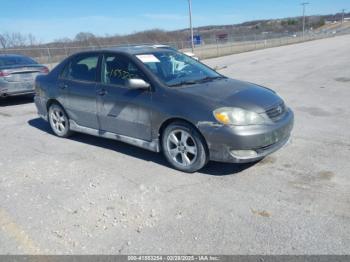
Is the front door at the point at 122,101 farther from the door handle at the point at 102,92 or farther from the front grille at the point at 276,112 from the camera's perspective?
the front grille at the point at 276,112

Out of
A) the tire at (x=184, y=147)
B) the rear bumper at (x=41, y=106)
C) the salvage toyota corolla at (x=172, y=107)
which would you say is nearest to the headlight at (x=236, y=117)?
the salvage toyota corolla at (x=172, y=107)

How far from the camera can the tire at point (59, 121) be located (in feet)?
20.1

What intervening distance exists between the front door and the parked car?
5.62m

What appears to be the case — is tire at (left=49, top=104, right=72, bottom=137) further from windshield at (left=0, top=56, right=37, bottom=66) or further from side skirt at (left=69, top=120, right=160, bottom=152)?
windshield at (left=0, top=56, right=37, bottom=66)

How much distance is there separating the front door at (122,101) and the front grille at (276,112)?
156cm

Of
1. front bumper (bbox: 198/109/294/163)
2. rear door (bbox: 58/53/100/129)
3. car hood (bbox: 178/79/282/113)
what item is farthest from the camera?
rear door (bbox: 58/53/100/129)

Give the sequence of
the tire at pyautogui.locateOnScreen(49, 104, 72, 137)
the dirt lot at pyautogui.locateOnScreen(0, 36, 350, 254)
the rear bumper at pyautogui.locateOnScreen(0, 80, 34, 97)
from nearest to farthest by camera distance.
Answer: the dirt lot at pyautogui.locateOnScreen(0, 36, 350, 254) → the tire at pyautogui.locateOnScreen(49, 104, 72, 137) → the rear bumper at pyautogui.locateOnScreen(0, 80, 34, 97)

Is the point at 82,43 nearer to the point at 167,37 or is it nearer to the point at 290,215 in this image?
the point at 167,37

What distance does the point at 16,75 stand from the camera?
31.9 ft

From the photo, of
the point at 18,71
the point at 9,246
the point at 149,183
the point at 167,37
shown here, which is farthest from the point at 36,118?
the point at 167,37

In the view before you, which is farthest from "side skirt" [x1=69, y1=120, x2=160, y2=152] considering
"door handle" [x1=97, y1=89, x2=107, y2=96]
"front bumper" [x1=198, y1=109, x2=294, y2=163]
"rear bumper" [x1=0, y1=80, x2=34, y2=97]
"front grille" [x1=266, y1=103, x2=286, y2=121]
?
"rear bumper" [x1=0, y1=80, x2=34, y2=97]

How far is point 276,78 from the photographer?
42.4 ft

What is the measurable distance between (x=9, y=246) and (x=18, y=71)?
782 centimetres

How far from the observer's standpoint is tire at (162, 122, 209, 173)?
167 inches
